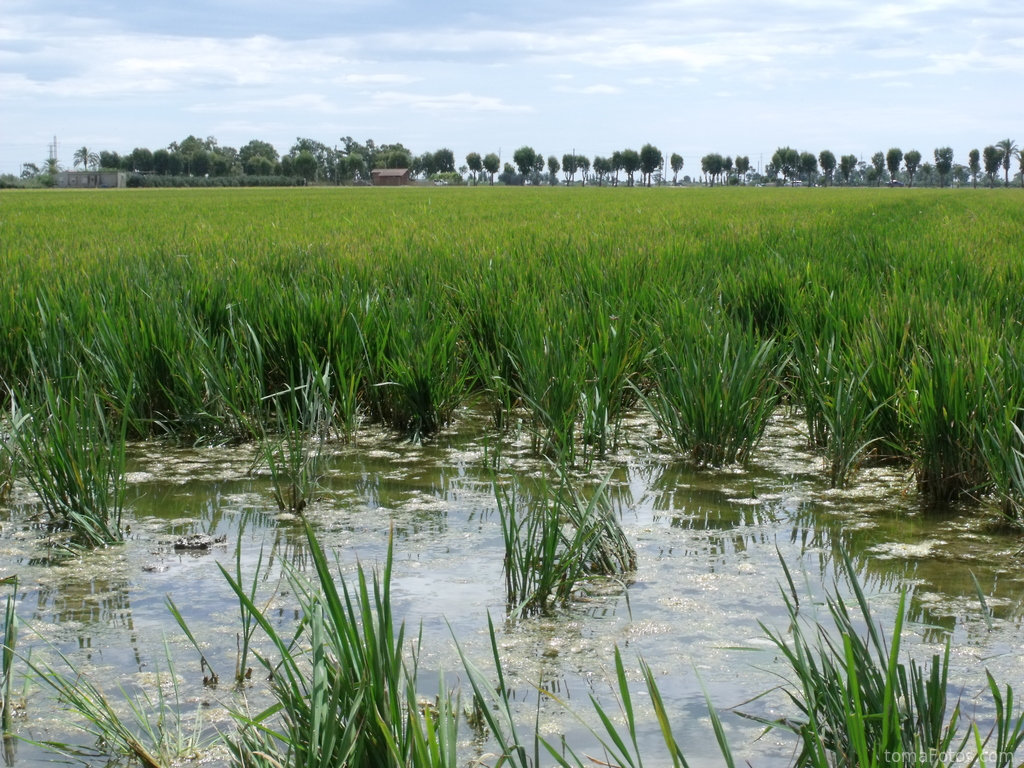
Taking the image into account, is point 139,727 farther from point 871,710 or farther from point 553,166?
point 553,166

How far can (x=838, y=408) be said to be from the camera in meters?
2.67

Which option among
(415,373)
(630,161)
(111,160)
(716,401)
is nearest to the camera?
(716,401)

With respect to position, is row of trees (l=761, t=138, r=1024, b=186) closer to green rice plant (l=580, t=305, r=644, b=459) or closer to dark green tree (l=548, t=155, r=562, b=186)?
dark green tree (l=548, t=155, r=562, b=186)

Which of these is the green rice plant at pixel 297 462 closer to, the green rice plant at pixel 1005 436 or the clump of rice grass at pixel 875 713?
the clump of rice grass at pixel 875 713

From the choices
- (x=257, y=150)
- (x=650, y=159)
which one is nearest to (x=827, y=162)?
(x=650, y=159)

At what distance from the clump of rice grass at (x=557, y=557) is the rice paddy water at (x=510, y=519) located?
0.04 ft

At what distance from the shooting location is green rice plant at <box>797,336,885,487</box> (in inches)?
107

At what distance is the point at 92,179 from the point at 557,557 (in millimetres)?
94387

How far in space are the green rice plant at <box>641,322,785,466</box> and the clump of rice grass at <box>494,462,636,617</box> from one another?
88 cm

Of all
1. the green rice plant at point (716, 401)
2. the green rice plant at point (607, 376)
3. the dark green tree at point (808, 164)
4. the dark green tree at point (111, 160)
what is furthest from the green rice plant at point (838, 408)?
the dark green tree at point (808, 164)

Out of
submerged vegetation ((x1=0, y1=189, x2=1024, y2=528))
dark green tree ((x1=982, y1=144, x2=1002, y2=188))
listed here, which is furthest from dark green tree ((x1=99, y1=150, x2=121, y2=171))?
submerged vegetation ((x1=0, y1=189, x2=1024, y2=528))

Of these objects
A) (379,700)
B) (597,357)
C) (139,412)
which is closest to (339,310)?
(139,412)

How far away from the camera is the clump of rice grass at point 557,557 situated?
1808mm

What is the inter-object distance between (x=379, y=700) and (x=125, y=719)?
0.54 metres
